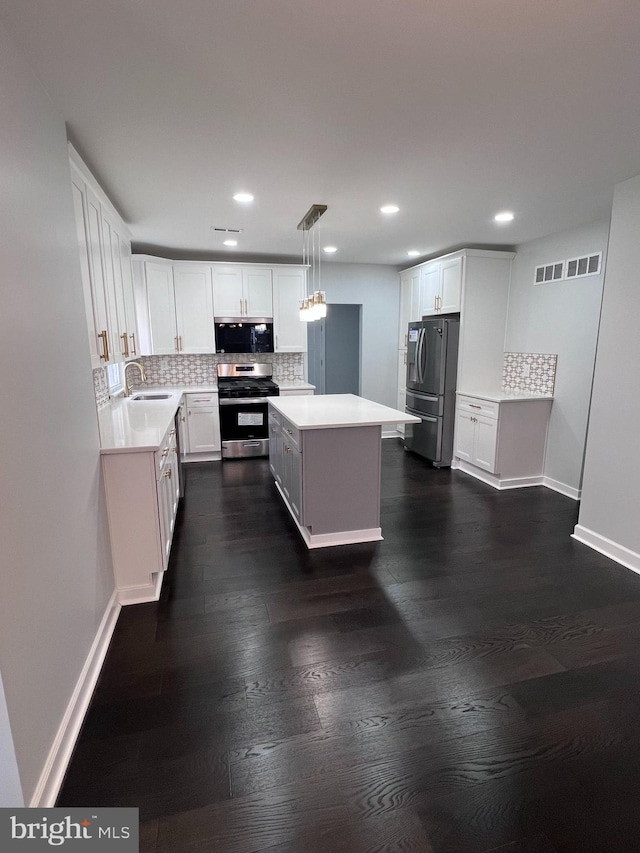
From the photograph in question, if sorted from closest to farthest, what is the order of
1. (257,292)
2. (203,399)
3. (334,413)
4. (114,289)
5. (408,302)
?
(114,289), (334,413), (203,399), (257,292), (408,302)

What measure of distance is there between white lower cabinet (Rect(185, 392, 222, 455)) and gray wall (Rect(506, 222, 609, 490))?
3630 millimetres

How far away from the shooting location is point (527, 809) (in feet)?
4.42

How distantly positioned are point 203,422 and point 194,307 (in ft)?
4.61

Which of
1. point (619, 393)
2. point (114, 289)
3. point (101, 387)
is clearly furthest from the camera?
point (101, 387)

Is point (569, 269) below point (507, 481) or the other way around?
the other way around

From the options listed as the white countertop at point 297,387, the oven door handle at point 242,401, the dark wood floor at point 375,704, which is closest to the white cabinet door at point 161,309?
the oven door handle at point 242,401

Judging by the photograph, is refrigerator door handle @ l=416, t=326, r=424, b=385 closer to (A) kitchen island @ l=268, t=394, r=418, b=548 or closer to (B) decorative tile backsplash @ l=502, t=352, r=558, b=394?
(B) decorative tile backsplash @ l=502, t=352, r=558, b=394

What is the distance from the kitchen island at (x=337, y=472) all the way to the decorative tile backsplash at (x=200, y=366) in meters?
2.65

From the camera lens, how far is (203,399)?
5.06 metres

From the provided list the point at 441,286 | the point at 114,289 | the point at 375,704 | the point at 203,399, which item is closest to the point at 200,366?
the point at 203,399

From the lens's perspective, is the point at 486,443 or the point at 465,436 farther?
the point at 465,436

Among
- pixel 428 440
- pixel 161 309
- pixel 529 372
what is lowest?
pixel 428 440

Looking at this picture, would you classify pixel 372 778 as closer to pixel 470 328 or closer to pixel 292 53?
pixel 292 53

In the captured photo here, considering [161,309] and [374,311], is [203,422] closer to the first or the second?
[161,309]
